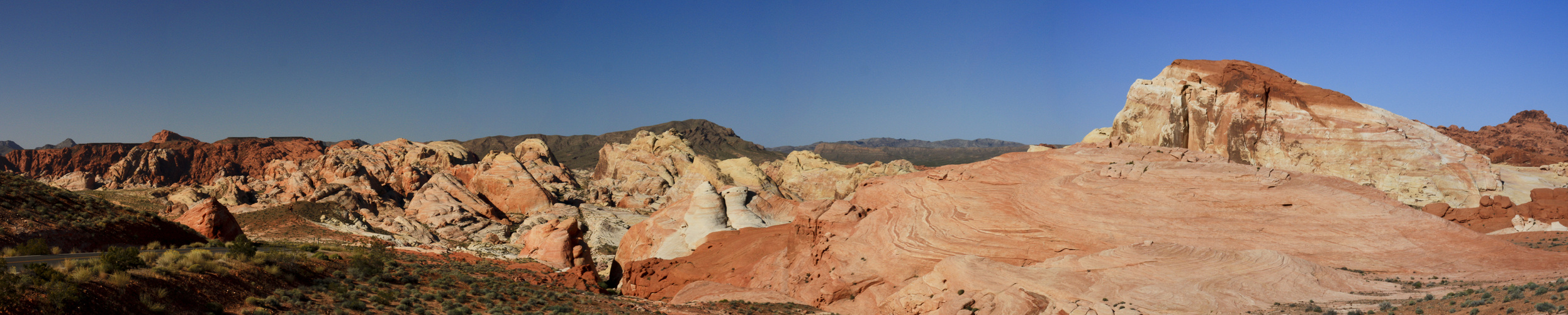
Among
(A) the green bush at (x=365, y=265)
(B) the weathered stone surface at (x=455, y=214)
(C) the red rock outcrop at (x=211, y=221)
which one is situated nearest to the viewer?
(A) the green bush at (x=365, y=265)

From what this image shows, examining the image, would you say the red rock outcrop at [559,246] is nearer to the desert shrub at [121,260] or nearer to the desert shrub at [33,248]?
the desert shrub at [33,248]

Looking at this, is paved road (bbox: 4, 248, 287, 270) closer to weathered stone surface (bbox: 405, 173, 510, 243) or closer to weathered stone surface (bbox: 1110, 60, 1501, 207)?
weathered stone surface (bbox: 405, 173, 510, 243)

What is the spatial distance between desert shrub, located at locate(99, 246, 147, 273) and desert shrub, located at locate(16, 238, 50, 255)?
7975 mm

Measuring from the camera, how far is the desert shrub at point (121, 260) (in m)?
18.3

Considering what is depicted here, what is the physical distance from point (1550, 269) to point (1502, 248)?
2294 millimetres

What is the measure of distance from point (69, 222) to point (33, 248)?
542 centimetres

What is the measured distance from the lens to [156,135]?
162m

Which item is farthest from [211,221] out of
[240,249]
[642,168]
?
[642,168]

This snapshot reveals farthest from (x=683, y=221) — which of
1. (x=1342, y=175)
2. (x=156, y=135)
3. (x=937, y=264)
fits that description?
(x=156, y=135)

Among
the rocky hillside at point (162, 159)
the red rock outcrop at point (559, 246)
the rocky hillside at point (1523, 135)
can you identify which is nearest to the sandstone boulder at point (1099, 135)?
the red rock outcrop at point (559, 246)

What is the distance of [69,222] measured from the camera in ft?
94.1

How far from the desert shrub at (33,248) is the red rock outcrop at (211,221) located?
15.3 m

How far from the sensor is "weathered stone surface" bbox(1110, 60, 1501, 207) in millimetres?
39438

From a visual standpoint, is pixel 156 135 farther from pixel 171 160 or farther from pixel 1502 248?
pixel 1502 248
